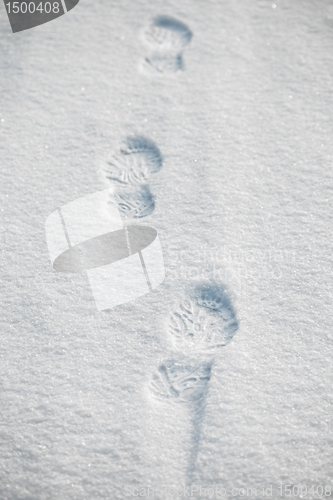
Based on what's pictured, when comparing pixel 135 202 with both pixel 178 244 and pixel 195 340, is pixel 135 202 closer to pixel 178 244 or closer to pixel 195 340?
pixel 178 244

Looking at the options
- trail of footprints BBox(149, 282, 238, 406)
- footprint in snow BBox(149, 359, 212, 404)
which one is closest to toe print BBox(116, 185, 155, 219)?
trail of footprints BBox(149, 282, 238, 406)

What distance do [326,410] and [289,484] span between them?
0.40ft

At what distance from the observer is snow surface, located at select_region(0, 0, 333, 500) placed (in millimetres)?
647

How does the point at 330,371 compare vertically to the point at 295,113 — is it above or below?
below

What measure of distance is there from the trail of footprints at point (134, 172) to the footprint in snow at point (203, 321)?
0.21m

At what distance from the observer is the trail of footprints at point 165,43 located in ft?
3.68

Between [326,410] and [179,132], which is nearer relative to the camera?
[326,410]

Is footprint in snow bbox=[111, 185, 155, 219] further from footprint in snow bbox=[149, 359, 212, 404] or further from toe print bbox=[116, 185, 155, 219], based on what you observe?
footprint in snow bbox=[149, 359, 212, 404]

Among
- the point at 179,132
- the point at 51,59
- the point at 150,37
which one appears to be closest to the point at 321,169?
the point at 179,132

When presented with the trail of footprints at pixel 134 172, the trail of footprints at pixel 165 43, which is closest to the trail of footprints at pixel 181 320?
the trail of footprints at pixel 134 172

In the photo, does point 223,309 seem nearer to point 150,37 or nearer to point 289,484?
point 289,484

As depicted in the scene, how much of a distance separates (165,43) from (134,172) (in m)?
0.43

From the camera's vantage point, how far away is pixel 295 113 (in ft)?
3.39

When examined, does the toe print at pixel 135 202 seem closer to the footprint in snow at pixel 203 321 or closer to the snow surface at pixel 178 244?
the snow surface at pixel 178 244
